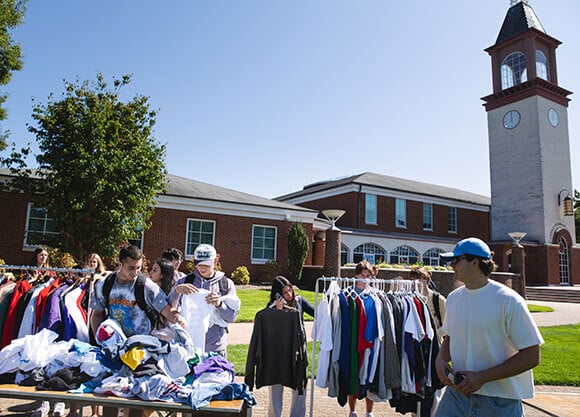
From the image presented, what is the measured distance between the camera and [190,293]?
4066 mm

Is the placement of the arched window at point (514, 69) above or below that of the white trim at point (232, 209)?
above

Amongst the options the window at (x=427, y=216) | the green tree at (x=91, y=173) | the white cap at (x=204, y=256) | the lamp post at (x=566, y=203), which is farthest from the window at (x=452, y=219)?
the white cap at (x=204, y=256)

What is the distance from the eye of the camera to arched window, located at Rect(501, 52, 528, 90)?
33.1 meters

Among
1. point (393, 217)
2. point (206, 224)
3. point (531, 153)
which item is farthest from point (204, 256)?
point (531, 153)

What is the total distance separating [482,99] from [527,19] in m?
6.89

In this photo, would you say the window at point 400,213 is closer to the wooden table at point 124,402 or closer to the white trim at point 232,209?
the white trim at point 232,209

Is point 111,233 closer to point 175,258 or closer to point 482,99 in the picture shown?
point 175,258

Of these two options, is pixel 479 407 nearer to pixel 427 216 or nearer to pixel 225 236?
pixel 225 236

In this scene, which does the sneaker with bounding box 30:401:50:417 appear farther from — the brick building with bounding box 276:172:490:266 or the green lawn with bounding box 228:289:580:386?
the brick building with bounding box 276:172:490:266

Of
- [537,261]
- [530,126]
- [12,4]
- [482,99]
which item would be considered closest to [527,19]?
[482,99]

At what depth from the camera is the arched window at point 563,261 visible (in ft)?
102

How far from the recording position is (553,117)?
32156 mm

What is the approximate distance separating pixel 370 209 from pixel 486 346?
28.8 m

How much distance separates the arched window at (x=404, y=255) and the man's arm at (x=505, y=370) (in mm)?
27540
